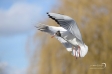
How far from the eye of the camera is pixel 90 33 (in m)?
6.29

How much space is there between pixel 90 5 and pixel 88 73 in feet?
5.63

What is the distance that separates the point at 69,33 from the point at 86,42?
2983 mm

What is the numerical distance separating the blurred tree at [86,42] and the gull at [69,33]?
2.89 meters

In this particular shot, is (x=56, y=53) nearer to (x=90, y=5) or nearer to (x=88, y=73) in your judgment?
(x=88, y=73)

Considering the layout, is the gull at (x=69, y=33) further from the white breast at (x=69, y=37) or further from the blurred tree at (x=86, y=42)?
the blurred tree at (x=86, y=42)

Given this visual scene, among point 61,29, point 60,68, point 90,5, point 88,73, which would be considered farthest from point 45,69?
point 61,29

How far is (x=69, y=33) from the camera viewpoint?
3234 millimetres

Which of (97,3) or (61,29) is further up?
(97,3)

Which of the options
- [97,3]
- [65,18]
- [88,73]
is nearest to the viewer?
[65,18]

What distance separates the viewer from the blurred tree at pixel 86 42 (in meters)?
6.16

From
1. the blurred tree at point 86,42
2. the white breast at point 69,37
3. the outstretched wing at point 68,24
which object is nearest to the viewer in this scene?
the outstretched wing at point 68,24

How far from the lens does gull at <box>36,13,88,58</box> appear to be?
310 cm

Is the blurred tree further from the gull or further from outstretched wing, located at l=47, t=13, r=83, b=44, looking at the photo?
outstretched wing, located at l=47, t=13, r=83, b=44

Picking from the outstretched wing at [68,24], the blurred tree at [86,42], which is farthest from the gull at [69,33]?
the blurred tree at [86,42]
